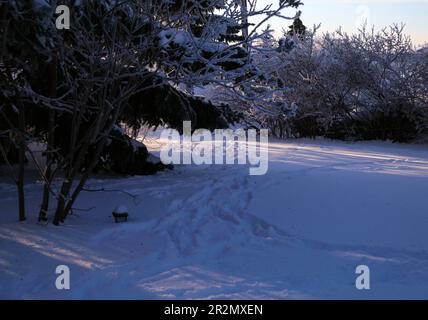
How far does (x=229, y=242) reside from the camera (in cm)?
499

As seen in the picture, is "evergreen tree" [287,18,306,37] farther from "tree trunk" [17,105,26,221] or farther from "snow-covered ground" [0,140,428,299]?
"tree trunk" [17,105,26,221]

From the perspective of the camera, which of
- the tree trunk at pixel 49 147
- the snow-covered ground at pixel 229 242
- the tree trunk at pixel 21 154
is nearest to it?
the snow-covered ground at pixel 229 242

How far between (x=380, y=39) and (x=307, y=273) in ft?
52.5

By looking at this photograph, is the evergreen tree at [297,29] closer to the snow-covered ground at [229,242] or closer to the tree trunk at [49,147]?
the snow-covered ground at [229,242]

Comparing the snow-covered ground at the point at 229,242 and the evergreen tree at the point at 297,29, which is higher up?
the evergreen tree at the point at 297,29

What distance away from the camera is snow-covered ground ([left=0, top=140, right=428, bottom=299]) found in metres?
3.79

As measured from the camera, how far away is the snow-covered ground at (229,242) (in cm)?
379

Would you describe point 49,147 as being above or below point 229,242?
above

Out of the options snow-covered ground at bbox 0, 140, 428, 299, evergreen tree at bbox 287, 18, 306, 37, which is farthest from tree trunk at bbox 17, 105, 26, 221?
evergreen tree at bbox 287, 18, 306, 37

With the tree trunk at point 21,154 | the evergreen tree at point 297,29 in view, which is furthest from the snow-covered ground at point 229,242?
the evergreen tree at point 297,29

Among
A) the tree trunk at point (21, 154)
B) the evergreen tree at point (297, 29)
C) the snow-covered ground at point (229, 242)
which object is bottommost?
the snow-covered ground at point (229, 242)

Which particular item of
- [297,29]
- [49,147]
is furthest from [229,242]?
[297,29]

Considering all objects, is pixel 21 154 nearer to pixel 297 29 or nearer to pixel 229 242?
pixel 229 242
